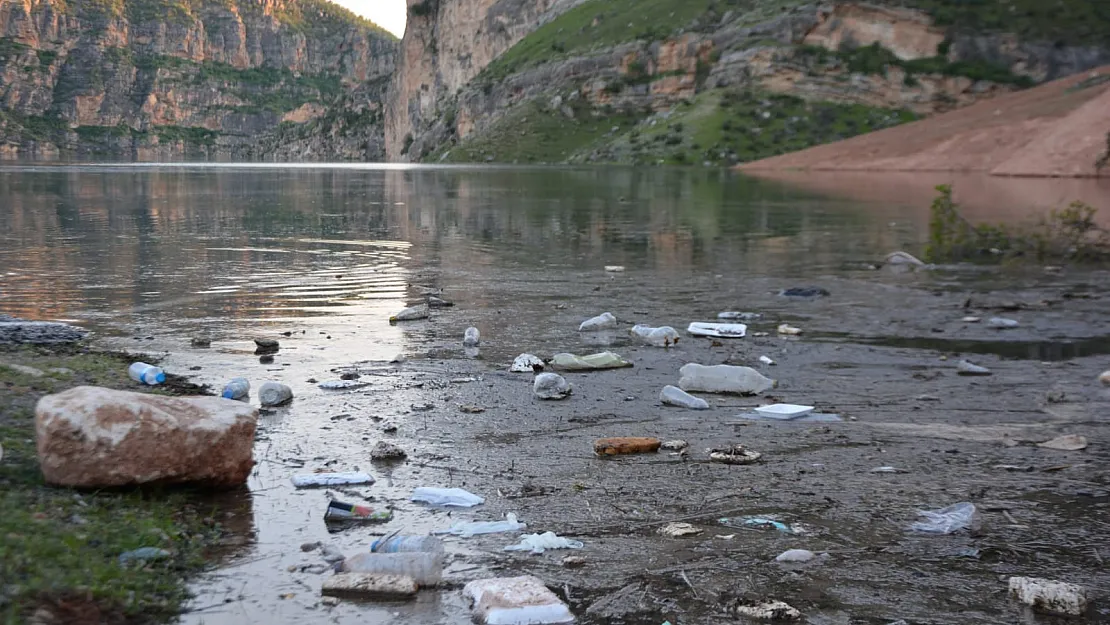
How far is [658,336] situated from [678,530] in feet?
15.2

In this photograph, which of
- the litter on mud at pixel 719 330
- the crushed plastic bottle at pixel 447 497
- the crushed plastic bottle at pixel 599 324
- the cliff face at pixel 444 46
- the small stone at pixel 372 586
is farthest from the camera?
the cliff face at pixel 444 46

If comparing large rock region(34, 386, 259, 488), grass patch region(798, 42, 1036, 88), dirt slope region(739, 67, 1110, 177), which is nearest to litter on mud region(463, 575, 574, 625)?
large rock region(34, 386, 259, 488)

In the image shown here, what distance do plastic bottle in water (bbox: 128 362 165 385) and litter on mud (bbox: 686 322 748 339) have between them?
4800 mm

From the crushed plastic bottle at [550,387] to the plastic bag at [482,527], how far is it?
2490 millimetres

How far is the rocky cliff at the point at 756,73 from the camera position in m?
82.8

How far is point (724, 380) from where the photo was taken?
764cm

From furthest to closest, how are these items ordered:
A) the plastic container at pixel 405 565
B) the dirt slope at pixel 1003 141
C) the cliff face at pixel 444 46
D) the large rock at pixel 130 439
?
the cliff face at pixel 444 46 < the dirt slope at pixel 1003 141 < the large rock at pixel 130 439 < the plastic container at pixel 405 565

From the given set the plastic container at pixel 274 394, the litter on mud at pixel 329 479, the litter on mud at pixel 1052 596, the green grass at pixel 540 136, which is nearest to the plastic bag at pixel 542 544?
the litter on mud at pixel 329 479

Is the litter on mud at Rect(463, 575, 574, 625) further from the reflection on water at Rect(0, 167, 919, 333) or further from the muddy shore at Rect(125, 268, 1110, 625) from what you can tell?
the reflection on water at Rect(0, 167, 919, 333)

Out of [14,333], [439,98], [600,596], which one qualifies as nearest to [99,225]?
[14,333]

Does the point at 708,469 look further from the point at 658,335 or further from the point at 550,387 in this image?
the point at 658,335

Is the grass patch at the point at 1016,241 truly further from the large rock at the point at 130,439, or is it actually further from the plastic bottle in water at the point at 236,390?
the large rock at the point at 130,439

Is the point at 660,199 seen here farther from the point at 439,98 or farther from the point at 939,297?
the point at 439,98

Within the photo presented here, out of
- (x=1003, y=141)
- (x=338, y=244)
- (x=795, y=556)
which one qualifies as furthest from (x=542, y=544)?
(x=1003, y=141)
